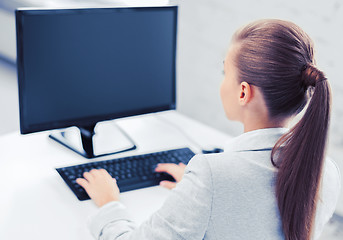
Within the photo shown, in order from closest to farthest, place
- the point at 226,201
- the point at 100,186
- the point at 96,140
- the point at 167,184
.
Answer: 1. the point at 226,201
2. the point at 100,186
3. the point at 167,184
4. the point at 96,140

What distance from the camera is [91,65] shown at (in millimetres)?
1305

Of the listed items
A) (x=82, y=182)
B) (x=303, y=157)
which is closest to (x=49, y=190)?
(x=82, y=182)

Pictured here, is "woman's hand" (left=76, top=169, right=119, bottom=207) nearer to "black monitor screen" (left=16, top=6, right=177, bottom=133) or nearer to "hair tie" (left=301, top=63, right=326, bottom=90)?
"black monitor screen" (left=16, top=6, right=177, bottom=133)

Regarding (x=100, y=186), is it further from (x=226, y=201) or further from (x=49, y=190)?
(x=226, y=201)

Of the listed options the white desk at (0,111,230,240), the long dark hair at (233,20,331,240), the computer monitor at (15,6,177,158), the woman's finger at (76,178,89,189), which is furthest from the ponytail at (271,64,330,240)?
the computer monitor at (15,6,177,158)

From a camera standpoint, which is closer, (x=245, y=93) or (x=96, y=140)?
(x=245, y=93)

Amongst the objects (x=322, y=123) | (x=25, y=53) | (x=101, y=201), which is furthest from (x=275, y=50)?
(x=25, y=53)

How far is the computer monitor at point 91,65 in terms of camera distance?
1197mm

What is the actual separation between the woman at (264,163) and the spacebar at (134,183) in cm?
26

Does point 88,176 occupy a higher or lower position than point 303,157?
lower

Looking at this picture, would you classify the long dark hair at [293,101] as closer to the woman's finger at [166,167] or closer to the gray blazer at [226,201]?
the gray blazer at [226,201]

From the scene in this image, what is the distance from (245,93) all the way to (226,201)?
0.23m

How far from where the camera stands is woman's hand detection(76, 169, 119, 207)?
110 cm

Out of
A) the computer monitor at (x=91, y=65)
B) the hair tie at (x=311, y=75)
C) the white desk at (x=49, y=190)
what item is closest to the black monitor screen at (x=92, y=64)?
the computer monitor at (x=91, y=65)
